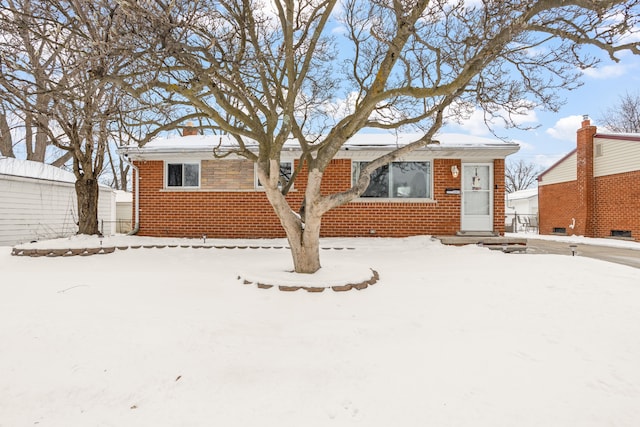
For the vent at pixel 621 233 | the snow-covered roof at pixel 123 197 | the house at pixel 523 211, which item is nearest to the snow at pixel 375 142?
the vent at pixel 621 233

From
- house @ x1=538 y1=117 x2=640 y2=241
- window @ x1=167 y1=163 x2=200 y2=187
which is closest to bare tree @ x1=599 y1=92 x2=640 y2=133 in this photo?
house @ x1=538 y1=117 x2=640 y2=241

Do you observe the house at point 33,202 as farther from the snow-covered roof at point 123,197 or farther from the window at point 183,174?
the snow-covered roof at point 123,197

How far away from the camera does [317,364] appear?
300cm

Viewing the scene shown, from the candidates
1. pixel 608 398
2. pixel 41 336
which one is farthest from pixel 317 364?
pixel 41 336

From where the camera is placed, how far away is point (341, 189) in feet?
33.0

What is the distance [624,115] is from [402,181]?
27.1 metres

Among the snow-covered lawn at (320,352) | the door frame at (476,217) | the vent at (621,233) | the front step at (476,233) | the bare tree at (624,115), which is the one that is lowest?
the snow-covered lawn at (320,352)

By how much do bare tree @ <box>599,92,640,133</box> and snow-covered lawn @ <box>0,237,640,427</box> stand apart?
1108 inches

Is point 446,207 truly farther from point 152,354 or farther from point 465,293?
point 152,354

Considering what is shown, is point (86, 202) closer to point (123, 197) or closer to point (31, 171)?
point (31, 171)

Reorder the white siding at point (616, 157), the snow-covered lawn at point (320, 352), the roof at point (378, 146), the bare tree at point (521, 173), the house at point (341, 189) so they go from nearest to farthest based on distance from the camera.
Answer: the snow-covered lawn at point (320, 352)
the roof at point (378, 146)
the house at point (341, 189)
the white siding at point (616, 157)
the bare tree at point (521, 173)

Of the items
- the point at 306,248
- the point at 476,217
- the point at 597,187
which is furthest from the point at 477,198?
the point at 597,187

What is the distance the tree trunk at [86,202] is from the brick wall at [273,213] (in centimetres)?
129

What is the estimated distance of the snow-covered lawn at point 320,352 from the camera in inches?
94.4
